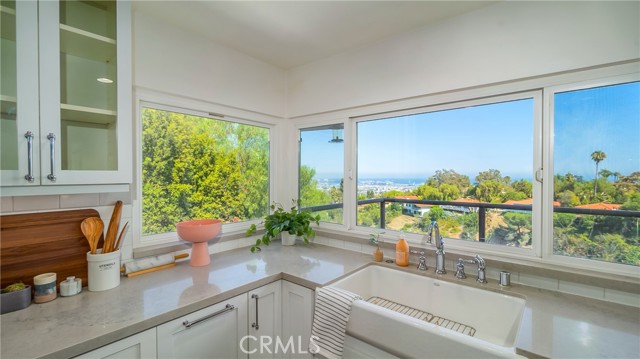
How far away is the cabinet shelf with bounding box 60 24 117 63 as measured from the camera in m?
1.17

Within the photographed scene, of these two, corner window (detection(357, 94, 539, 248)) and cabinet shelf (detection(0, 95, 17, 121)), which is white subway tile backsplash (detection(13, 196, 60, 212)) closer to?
cabinet shelf (detection(0, 95, 17, 121))

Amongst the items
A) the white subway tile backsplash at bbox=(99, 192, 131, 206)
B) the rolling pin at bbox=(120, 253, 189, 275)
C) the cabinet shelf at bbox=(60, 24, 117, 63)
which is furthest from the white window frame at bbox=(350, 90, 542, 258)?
the white subway tile backsplash at bbox=(99, 192, 131, 206)

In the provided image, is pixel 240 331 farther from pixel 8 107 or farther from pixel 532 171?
pixel 532 171

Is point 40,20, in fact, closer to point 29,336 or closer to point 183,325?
point 29,336

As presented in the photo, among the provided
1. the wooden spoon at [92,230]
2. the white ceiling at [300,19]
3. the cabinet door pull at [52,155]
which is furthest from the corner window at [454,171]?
the cabinet door pull at [52,155]

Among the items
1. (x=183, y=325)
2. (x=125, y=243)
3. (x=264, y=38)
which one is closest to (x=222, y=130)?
(x=264, y=38)

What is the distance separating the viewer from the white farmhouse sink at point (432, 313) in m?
0.98

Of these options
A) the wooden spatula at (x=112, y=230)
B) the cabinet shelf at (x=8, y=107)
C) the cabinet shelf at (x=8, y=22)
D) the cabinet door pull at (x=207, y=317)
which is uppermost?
the cabinet shelf at (x=8, y=22)

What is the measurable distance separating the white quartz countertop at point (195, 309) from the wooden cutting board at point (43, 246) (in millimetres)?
170

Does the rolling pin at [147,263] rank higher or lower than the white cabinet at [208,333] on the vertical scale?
higher

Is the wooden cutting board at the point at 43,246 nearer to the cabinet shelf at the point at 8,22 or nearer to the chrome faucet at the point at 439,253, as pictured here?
the cabinet shelf at the point at 8,22

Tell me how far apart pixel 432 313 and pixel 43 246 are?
6.55ft

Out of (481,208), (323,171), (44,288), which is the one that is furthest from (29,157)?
(481,208)

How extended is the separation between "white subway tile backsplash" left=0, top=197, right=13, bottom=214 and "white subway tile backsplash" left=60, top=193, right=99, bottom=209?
0.16 metres
